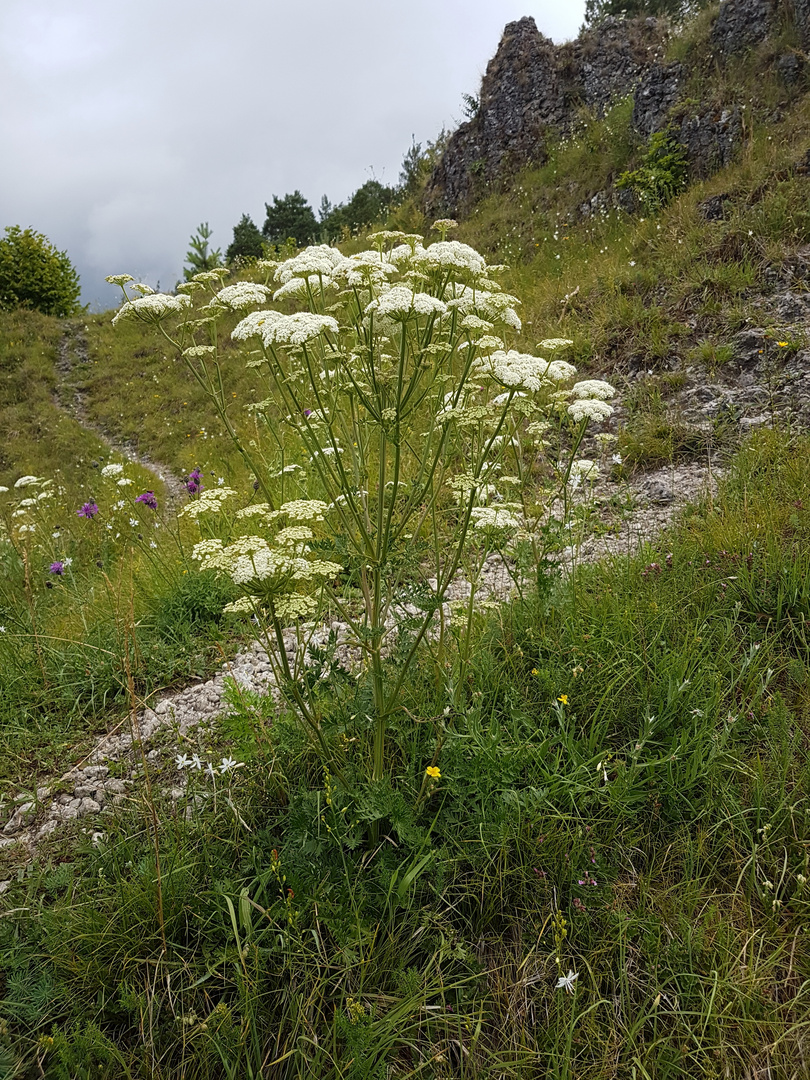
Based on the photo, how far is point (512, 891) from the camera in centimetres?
231

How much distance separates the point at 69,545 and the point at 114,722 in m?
4.67

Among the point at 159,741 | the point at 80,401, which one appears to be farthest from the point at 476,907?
the point at 80,401

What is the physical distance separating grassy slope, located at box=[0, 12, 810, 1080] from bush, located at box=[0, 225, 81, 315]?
94.7 ft

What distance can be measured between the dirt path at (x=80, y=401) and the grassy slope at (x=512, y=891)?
8.71 metres

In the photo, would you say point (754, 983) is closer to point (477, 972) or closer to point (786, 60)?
point (477, 972)

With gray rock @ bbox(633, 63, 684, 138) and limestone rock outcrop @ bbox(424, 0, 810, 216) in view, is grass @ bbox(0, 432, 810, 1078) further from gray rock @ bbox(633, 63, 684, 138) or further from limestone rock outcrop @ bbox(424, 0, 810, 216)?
gray rock @ bbox(633, 63, 684, 138)

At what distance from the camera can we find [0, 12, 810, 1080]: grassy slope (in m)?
1.88

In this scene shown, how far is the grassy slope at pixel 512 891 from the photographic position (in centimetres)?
188

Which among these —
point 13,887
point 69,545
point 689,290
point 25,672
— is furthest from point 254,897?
point 689,290

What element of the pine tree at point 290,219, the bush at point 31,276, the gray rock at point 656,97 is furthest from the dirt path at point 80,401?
the pine tree at point 290,219

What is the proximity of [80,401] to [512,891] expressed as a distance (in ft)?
65.3

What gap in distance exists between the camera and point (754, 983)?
189 cm

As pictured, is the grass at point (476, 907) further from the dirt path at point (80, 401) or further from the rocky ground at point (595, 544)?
the dirt path at point (80, 401)

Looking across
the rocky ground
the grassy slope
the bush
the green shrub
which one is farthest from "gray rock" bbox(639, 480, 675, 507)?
the bush
